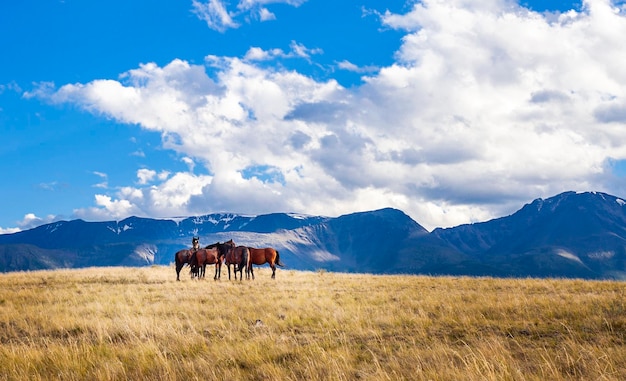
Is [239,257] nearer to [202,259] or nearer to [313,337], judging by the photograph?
[202,259]

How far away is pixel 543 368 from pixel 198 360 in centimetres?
661

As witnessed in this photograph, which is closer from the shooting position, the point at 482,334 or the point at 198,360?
the point at 198,360

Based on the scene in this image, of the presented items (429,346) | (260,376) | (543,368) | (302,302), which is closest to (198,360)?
(260,376)

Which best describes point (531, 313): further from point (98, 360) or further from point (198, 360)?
point (98, 360)

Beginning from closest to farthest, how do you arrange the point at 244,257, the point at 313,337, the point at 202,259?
the point at 313,337
the point at 244,257
the point at 202,259

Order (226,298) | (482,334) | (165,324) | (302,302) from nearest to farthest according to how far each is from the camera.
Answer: (482,334) < (165,324) < (302,302) < (226,298)

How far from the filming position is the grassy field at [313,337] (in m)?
8.50

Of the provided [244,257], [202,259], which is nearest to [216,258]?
[202,259]

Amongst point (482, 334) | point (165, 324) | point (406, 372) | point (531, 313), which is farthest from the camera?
point (531, 313)

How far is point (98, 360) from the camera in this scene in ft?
31.4

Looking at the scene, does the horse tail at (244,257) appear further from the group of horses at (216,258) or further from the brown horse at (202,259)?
the brown horse at (202,259)

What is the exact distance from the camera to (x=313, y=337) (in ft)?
40.3

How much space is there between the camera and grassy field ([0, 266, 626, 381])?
27.9 feet

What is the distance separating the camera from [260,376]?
848cm
